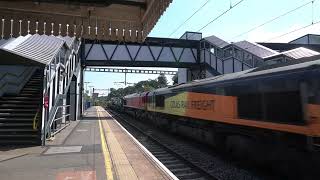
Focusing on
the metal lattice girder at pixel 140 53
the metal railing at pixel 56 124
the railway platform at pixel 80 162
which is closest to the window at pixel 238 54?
the metal lattice girder at pixel 140 53

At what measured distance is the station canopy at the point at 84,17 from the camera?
28.3 ft

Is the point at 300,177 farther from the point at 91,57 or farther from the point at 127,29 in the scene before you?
the point at 91,57

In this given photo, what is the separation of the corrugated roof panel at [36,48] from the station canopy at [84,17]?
Answer: 25.7 ft

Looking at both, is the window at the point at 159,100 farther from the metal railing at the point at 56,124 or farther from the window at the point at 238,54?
the window at the point at 238,54

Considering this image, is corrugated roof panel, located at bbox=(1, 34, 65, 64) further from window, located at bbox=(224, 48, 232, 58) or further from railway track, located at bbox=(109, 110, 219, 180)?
window, located at bbox=(224, 48, 232, 58)

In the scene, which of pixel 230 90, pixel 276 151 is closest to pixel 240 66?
pixel 230 90

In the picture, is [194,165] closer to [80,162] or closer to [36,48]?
[80,162]

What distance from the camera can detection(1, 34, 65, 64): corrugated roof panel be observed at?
18.9 m

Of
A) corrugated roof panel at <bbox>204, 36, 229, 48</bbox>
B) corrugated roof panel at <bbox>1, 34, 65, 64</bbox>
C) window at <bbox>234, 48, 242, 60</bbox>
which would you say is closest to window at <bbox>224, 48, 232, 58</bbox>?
window at <bbox>234, 48, 242, 60</bbox>

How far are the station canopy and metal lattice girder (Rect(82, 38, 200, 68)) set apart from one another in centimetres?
3617

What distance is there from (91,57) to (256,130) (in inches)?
1483

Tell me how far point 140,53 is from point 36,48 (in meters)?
26.8

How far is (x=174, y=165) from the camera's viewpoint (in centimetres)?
Result: 1386

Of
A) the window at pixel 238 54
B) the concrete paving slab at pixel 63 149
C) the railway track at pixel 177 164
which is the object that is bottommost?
the railway track at pixel 177 164
